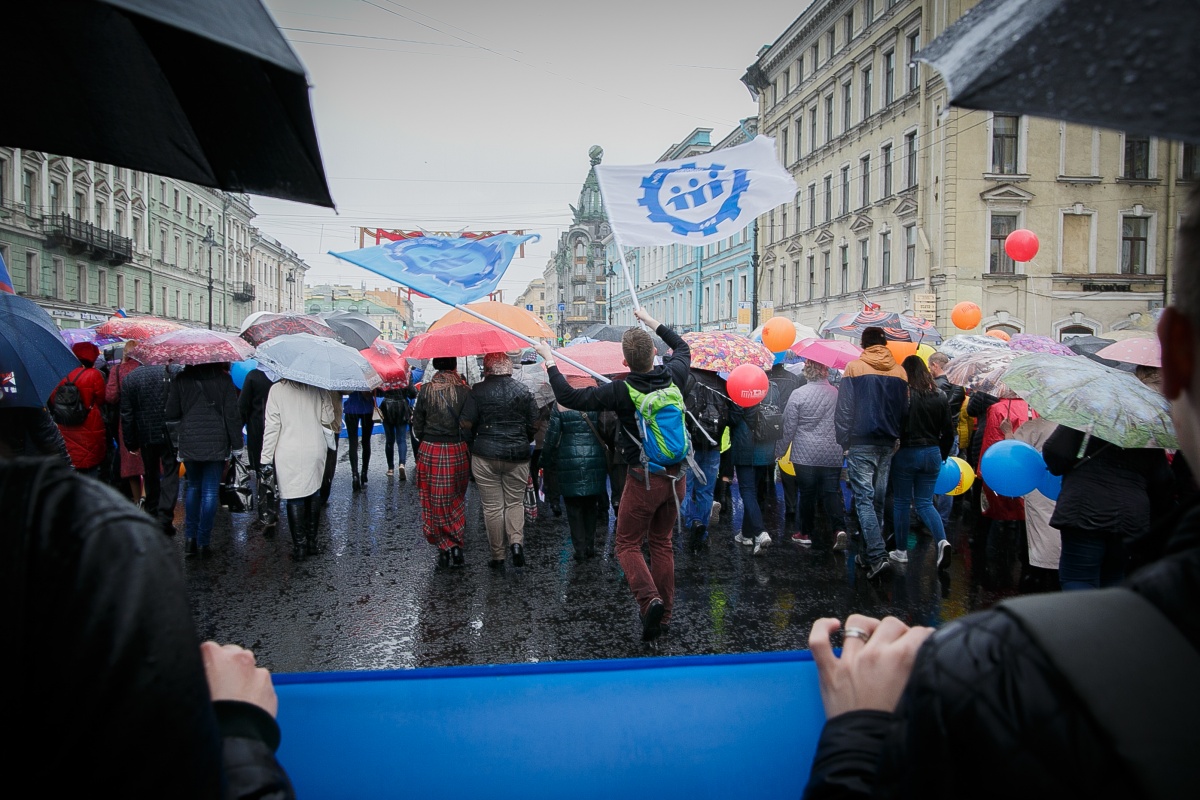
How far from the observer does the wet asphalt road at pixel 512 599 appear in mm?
4793

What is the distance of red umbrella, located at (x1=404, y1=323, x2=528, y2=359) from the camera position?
21.2 feet

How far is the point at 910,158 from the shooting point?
28484mm

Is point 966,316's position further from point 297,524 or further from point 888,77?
point 888,77

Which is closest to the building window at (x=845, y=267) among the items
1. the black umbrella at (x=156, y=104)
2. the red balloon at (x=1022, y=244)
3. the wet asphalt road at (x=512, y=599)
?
the red balloon at (x=1022, y=244)

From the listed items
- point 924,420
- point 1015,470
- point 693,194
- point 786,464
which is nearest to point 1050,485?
point 1015,470

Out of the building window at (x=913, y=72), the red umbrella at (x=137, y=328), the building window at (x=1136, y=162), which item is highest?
the building window at (x=913, y=72)

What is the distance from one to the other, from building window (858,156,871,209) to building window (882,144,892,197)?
1.25 m

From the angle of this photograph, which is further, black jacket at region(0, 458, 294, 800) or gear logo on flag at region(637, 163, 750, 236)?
gear logo on flag at region(637, 163, 750, 236)

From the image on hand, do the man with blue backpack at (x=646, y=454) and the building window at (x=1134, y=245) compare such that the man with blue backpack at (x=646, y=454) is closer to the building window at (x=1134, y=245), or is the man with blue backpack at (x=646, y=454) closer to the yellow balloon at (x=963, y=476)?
the yellow balloon at (x=963, y=476)

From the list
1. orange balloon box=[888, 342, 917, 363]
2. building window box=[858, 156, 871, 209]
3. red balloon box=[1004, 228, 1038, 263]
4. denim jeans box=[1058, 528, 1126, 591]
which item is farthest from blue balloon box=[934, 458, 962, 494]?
building window box=[858, 156, 871, 209]

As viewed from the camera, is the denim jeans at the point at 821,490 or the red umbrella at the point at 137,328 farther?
the red umbrella at the point at 137,328

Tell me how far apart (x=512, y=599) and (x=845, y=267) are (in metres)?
31.4

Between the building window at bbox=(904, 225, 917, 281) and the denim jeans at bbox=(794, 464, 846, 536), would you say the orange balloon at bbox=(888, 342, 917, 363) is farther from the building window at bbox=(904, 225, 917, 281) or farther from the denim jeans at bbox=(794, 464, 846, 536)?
the building window at bbox=(904, 225, 917, 281)

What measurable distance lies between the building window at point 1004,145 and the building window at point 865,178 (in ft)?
19.3
